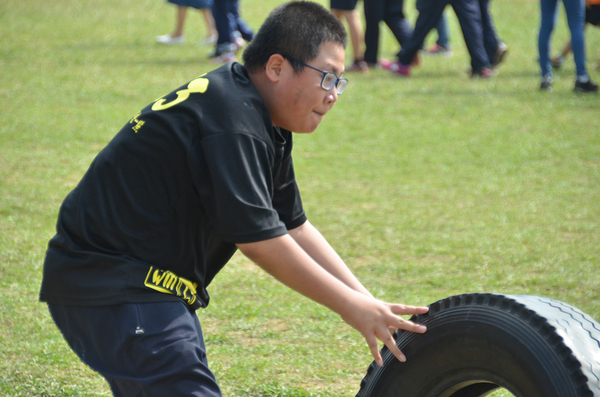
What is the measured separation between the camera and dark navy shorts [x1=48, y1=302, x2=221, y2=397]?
5.70ft

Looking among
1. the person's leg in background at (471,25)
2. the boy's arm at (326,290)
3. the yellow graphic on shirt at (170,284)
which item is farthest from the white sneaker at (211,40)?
the boy's arm at (326,290)

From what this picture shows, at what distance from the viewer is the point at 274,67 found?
1899 mm

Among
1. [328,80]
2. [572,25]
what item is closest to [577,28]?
[572,25]

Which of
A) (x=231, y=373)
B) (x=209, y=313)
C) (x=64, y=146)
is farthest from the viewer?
(x=64, y=146)

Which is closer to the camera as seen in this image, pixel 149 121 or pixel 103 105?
pixel 149 121

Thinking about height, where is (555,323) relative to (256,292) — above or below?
above

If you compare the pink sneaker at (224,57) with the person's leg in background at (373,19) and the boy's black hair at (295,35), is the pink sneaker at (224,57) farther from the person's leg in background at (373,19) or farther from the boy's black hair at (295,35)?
the boy's black hair at (295,35)

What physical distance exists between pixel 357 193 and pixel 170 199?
347 centimetres

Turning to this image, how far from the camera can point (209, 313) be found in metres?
3.43

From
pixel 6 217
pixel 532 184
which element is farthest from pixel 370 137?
pixel 6 217

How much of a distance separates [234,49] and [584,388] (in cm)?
832

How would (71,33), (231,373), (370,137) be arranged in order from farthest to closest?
1. (71,33)
2. (370,137)
3. (231,373)

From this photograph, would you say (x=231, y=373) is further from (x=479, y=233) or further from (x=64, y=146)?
(x=64, y=146)

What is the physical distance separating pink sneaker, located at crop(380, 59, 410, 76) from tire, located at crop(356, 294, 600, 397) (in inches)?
283
